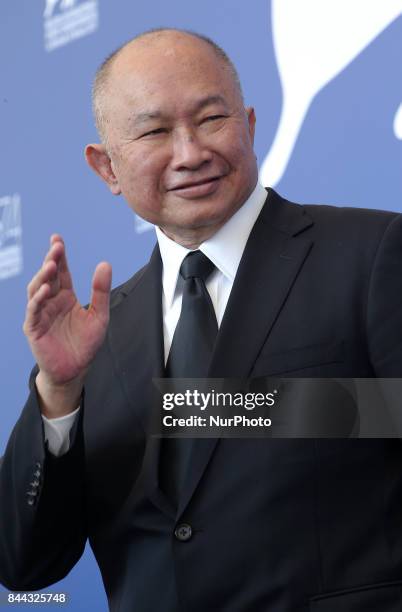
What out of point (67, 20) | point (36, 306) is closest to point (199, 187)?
point (36, 306)

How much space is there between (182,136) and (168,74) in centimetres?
8

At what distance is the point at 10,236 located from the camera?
214cm

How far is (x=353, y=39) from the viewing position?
1.63 metres

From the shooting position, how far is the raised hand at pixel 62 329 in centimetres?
109

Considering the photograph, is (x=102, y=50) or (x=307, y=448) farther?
(x=102, y=50)

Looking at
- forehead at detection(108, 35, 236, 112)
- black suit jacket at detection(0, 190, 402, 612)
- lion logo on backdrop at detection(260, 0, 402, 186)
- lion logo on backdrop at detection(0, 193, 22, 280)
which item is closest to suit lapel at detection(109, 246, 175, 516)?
black suit jacket at detection(0, 190, 402, 612)

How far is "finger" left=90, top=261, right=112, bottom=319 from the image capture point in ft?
3.62

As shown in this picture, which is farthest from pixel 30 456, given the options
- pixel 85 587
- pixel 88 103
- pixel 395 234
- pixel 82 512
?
pixel 88 103

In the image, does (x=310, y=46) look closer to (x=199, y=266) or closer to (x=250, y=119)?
(x=250, y=119)

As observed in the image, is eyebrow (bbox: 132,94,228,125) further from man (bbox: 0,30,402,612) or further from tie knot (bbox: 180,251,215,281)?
tie knot (bbox: 180,251,215,281)

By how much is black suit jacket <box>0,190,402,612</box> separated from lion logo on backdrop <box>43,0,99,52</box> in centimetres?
96

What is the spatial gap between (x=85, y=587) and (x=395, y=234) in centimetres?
112

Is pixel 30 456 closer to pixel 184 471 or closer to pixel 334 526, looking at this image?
pixel 184 471

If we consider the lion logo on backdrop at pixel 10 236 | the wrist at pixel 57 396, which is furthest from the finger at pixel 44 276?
the lion logo on backdrop at pixel 10 236
